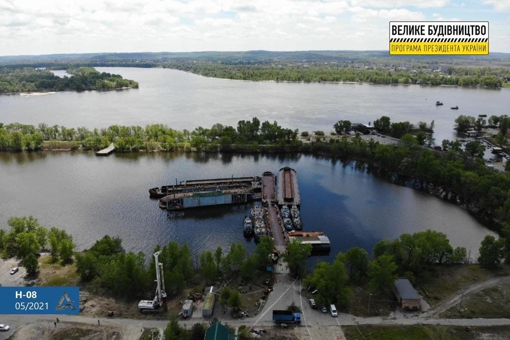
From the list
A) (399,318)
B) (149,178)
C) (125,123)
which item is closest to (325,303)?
(399,318)

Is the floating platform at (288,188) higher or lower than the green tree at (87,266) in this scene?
higher

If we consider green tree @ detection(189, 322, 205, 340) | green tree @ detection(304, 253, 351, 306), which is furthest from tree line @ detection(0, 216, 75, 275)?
green tree @ detection(304, 253, 351, 306)

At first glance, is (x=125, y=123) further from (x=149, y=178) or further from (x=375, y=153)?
(x=375, y=153)

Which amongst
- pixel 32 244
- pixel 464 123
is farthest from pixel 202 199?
pixel 464 123

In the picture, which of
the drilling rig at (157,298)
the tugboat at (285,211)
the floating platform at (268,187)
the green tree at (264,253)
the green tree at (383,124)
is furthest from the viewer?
the green tree at (383,124)

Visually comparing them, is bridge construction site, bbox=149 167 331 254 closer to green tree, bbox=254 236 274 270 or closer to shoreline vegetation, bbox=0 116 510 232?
green tree, bbox=254 236 274 270

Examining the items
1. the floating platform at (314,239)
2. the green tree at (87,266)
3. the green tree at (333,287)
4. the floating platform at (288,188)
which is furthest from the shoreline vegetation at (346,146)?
the green tree at (87,266)

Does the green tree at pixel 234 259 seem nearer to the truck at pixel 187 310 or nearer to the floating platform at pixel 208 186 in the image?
the truck at pixel 187 310
